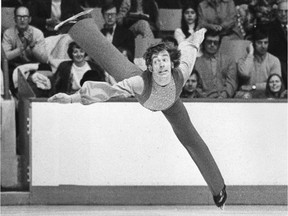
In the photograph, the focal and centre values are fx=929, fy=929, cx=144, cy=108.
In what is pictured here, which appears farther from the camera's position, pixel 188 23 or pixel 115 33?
pixel 188 23

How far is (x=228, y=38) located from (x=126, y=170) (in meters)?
2.23

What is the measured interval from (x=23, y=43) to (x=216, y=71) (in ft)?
7.83

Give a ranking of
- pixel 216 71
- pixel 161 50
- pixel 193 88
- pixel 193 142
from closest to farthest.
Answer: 1. pixel 161 50
2. pixel 193 142
3. pixel 193 88
4. pixel 216 71

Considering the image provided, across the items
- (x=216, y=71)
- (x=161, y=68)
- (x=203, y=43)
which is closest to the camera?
(x=161, y=68)

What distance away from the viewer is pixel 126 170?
35.9 feet

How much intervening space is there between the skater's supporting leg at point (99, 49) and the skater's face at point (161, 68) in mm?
257

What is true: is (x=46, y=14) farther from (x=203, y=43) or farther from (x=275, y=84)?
(x=275, y=84)

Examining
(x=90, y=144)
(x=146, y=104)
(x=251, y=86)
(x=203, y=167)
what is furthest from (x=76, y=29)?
(x=251, y=86)

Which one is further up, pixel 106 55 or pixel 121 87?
pixel 106 55

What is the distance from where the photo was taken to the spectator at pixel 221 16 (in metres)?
11.8

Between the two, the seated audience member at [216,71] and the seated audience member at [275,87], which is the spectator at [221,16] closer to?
the seated audience member at [216,71]

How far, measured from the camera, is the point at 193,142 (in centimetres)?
877

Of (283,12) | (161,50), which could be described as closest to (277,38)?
(283,12)

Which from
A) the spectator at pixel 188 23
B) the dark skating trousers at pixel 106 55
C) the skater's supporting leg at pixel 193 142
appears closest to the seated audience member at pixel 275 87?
the spectator at pixel 188 23
